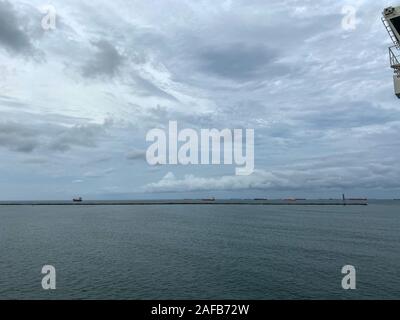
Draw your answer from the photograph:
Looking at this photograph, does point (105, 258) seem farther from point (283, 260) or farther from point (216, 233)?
point (216, 233)

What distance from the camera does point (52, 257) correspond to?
75.3m

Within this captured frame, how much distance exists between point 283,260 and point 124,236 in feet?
196

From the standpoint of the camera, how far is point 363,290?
51.2 metres

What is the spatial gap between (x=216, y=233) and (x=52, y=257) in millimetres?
59133

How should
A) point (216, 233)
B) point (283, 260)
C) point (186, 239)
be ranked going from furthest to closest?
point (216, 233) < point (186, 239) < point (283, 260)
